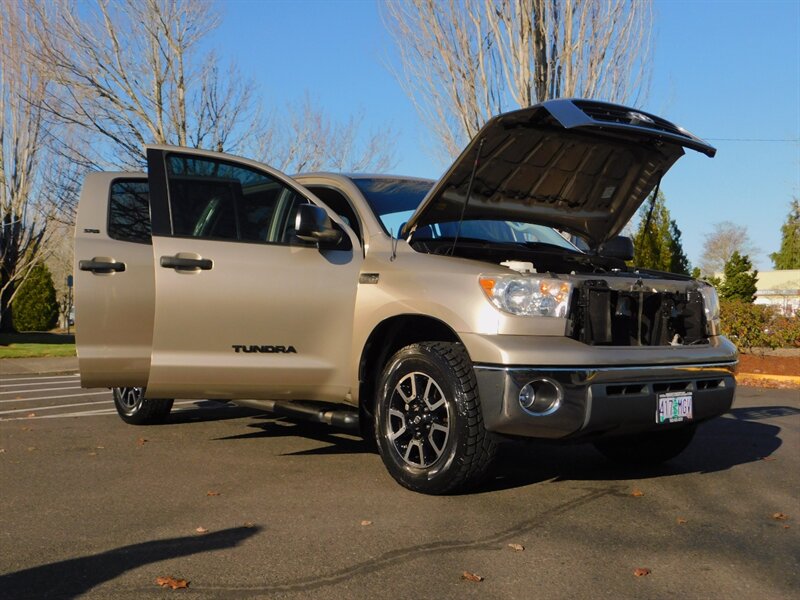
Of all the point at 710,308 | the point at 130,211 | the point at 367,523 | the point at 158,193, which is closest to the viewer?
the point at 367,523

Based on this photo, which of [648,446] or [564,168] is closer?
[564,168]

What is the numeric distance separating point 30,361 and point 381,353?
14.6 meters

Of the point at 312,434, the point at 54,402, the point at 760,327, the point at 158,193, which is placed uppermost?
the point at 158,193

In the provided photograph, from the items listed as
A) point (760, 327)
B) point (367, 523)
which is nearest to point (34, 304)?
point (760, 327)

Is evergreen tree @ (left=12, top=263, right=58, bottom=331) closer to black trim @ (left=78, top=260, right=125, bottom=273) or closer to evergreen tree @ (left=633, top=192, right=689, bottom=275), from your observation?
evergreen tree @ (left=633, top=192, right=689, bottom=275)

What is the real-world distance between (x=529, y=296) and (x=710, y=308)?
1423 mm

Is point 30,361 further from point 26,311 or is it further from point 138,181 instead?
point 26,311

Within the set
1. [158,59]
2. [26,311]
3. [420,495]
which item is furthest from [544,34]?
[26,311]

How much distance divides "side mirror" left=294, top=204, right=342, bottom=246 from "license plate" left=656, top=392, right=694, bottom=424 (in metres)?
2.11

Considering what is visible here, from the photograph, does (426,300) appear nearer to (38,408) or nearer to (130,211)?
(130,211)

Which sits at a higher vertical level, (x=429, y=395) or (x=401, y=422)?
(x=429, y=395)

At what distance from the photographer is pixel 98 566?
3.47m

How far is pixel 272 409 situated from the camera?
5.85 metres

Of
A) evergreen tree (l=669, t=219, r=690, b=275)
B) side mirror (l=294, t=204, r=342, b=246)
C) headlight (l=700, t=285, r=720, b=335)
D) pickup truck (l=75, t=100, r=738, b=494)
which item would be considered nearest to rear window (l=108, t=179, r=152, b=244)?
pickup truck (l=75, t=100, r=738, b=494)
